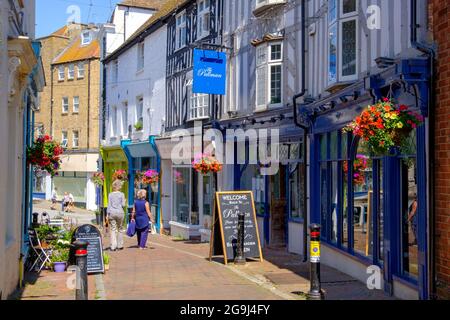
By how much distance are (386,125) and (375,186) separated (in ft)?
7.27

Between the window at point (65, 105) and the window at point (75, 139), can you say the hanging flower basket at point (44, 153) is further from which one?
the window at point (65, 105)

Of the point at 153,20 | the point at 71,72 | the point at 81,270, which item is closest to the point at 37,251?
the point at 81,270

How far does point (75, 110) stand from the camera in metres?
40.2

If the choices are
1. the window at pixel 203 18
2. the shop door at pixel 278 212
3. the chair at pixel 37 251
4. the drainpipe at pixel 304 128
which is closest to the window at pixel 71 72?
the window at pixel 203 18

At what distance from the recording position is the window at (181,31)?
1933 cm

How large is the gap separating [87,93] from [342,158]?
103 feet

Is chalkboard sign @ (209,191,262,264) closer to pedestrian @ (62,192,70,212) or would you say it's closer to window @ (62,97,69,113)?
pedestrian @ (62,192,70,212)

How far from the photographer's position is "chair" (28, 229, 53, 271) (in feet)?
33.6

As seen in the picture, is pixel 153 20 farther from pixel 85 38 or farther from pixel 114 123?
pixel 85 38

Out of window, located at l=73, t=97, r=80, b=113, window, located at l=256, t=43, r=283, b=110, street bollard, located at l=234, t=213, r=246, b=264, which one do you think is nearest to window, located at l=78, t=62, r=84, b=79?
window, located at l=73, t=97, r=80, b=113

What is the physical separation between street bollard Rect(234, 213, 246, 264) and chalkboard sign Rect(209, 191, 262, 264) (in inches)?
6.7

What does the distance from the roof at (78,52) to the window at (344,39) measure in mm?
29709

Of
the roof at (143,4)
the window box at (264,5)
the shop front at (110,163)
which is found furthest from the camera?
the roof at (143,4)

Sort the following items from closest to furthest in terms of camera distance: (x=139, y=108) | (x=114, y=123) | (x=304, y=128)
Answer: (x=304, y=128)
(x=139, y=108)
(x=114, y=123)
